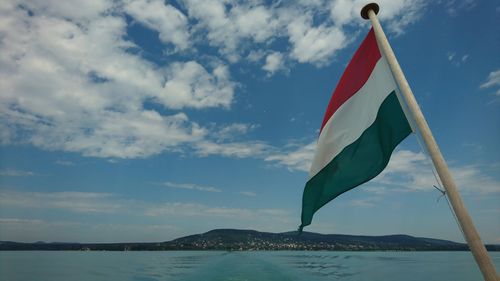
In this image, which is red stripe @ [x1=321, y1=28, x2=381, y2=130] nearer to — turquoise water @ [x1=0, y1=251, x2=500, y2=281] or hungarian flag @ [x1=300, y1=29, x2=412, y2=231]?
hungarian flag @ [x1=300, y1=29, x2=412, y2=231]

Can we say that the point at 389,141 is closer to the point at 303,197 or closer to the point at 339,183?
the point at 339,183

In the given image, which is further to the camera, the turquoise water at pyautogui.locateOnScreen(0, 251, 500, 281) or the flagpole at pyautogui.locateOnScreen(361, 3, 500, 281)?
the turquoise water at pyautogui.locateOnScreen(0, 251, 500, 281)

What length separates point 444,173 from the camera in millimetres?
3135

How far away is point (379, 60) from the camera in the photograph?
14.6ft

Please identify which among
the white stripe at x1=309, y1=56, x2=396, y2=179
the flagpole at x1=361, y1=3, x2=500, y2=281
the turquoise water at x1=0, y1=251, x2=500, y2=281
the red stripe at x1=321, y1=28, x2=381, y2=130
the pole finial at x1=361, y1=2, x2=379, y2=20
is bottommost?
the flagpole at x1=361, y1=3, x2=500, y2=281

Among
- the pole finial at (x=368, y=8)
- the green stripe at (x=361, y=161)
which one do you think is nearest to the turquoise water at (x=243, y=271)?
the green stripe at (x=361, y=161)

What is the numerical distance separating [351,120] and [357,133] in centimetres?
21

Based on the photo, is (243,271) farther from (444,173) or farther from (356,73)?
(444,173)

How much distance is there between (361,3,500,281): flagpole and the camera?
282 cm

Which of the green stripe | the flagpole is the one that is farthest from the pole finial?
the green stripe

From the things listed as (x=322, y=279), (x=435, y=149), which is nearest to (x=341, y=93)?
(x=435, y=149)

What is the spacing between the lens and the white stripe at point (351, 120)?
455 centimetres

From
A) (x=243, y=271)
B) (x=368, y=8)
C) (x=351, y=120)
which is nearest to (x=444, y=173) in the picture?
(x=351, y=120)

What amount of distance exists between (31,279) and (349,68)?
58.9m
